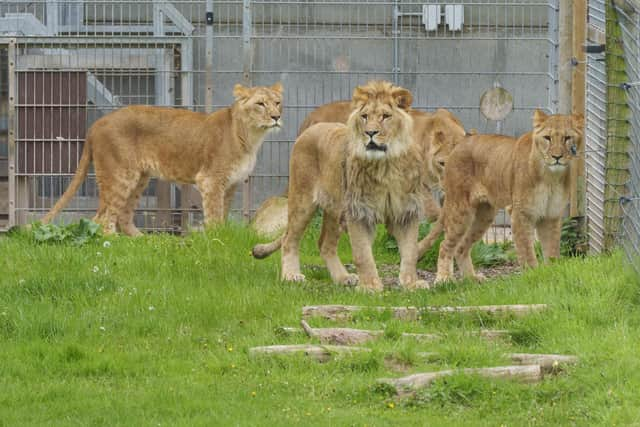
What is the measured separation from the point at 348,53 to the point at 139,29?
8.91 ft

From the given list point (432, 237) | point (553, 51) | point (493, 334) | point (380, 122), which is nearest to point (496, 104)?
point (553, 51)

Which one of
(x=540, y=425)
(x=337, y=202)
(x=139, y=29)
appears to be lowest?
(x=540, y=425)

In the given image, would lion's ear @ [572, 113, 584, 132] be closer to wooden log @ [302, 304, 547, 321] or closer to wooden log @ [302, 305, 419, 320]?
wooden log @ [302, 304, 547, 321]

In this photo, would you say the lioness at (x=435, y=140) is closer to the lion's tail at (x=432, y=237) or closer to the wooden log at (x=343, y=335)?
the lion's tail at (x=432, y=237)

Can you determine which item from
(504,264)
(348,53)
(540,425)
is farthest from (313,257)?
(540,425)

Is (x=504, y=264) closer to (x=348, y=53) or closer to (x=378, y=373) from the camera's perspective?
(x=348, y=53)

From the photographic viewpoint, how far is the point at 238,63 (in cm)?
1723

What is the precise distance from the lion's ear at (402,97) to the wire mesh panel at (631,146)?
5.93 feet

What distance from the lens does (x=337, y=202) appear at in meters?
11.6

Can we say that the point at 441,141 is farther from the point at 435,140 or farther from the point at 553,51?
the point at 553,51

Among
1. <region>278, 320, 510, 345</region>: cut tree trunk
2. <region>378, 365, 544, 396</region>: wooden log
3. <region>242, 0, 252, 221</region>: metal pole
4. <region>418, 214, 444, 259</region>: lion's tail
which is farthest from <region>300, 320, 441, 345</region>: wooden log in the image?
<region>242, 0, 252, 221</region>: metal pole

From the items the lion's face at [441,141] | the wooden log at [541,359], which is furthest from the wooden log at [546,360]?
the lion's face at [441,141]

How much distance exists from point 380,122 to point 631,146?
2.07 meters

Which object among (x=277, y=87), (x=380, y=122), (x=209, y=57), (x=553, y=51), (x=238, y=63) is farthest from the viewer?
(x=238, y=63)
